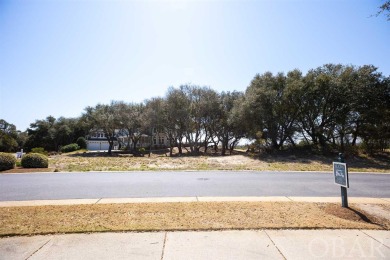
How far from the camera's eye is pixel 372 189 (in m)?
10.4

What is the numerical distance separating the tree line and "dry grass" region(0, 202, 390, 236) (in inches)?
909

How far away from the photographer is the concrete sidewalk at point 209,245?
3.96 meters

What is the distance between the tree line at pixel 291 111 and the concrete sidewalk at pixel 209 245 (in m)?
24.9

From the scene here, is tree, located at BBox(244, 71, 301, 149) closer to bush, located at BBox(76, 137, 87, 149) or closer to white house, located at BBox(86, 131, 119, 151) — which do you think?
bush, located at BBox(76, 137, 87, 149)

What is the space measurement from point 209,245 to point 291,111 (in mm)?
28633

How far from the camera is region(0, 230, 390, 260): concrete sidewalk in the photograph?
3.96m

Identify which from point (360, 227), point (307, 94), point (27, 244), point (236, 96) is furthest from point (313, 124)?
point (27, 244)

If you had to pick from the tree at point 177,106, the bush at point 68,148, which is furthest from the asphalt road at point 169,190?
the bush at point 68,148

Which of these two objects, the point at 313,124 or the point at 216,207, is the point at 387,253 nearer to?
the point at 216,207

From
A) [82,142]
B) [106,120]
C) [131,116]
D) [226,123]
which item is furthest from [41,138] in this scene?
[226,123]

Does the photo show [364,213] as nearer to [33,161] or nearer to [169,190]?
[169,190]

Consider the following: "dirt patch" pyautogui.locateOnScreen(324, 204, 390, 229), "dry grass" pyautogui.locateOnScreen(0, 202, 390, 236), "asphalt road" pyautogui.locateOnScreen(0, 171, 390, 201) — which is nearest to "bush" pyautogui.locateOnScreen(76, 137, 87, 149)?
"asphalt road" pyautogui.locateOnScreen(0, 171, 390, 201)

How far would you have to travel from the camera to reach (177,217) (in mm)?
5848

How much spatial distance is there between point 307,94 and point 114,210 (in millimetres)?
27144
